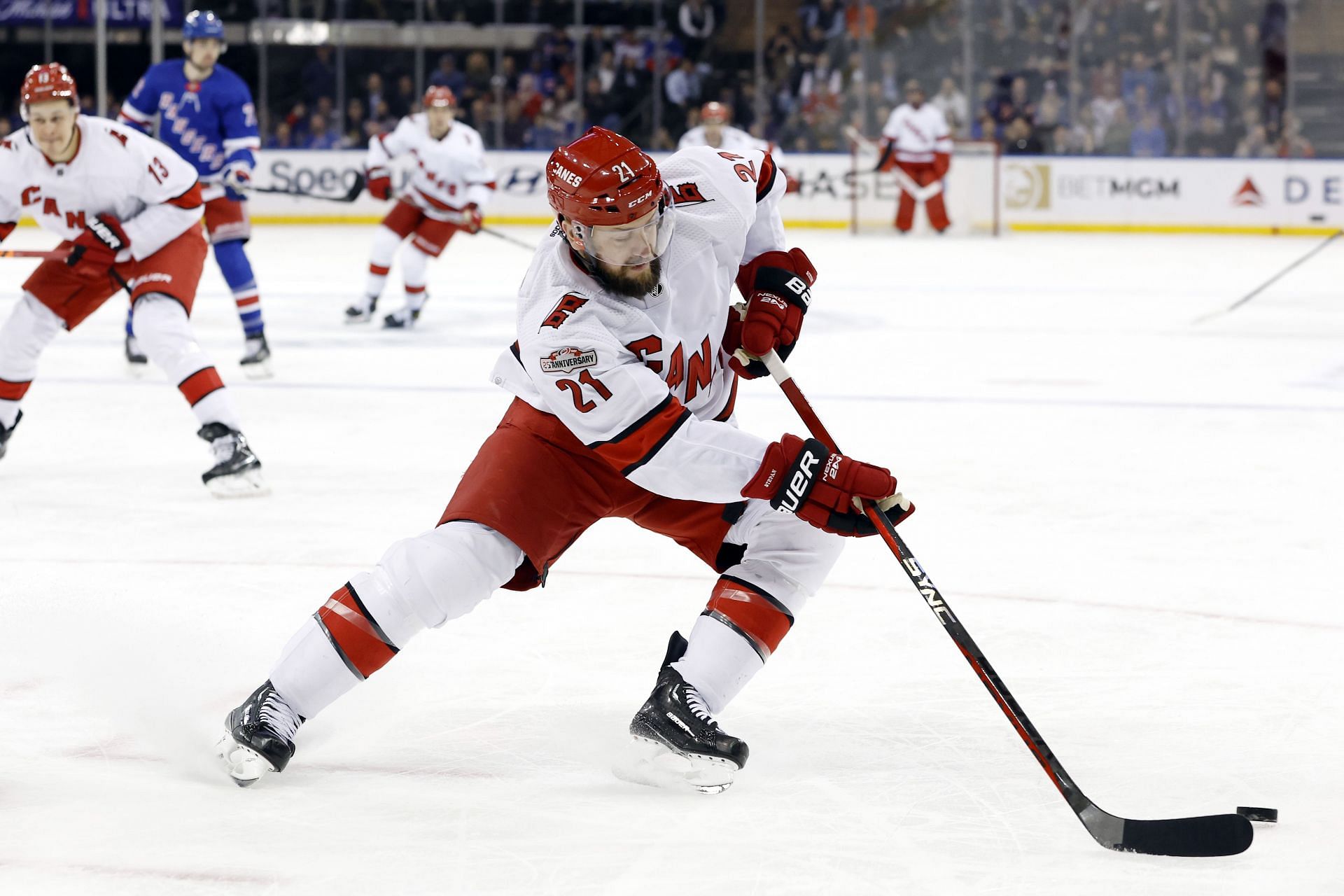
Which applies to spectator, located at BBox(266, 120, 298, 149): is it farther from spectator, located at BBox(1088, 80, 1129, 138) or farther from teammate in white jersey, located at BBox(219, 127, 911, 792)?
teammate in white jersey, located at BBox(219, 127, 911, 792)

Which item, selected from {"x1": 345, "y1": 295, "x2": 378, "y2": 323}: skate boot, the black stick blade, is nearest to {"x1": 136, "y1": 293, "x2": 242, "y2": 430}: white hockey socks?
the black stick blade

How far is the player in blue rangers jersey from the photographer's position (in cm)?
619

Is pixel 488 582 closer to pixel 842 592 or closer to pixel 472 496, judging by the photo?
pixel 472 496

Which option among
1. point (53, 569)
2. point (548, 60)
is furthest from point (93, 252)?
point (548, 60)

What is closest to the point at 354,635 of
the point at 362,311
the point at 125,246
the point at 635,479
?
the point at 635,479

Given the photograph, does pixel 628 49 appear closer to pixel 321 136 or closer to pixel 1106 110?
pixel 321 136

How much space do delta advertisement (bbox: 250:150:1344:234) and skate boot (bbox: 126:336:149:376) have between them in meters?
7.17

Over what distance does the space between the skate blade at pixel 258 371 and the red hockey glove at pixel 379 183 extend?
6.71 feet

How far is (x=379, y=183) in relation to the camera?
8062 millimetres

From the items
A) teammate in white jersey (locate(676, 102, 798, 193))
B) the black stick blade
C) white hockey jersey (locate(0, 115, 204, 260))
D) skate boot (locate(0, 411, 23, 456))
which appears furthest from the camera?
teammate in white jersey (locate(676, 102, 798, 193))

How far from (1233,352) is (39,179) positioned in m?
4.68

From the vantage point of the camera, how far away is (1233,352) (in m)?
6.73

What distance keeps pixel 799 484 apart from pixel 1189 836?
61 cm

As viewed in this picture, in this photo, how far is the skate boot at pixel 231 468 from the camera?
13.3 ft
